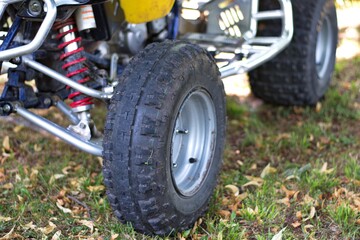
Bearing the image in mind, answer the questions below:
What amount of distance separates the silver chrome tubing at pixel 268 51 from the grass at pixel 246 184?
2.21 ft

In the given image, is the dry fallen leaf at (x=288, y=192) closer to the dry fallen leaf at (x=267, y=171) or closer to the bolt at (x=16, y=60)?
the dry fallen leaf at (x=267, y=171)

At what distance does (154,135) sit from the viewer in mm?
2863

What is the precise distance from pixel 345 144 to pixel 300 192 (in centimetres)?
97

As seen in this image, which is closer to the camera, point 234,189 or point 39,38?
point 39,38

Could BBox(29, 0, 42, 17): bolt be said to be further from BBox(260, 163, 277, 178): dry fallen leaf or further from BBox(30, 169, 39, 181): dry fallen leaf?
BBox(260, 163, 277, 178): dry fallen leaf

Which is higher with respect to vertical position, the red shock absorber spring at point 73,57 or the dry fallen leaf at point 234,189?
the red shock absorber spring at point 73,57

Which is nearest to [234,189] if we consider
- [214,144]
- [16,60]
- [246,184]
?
[246,184]

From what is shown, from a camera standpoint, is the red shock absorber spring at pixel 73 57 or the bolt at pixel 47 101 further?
the bolt at pixel 47 101

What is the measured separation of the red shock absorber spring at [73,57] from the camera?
336 cm

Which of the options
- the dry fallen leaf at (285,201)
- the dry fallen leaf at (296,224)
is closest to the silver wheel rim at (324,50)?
the dry fallen leaf at (285,201)

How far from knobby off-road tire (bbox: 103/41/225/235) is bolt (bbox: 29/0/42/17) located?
1.69ft

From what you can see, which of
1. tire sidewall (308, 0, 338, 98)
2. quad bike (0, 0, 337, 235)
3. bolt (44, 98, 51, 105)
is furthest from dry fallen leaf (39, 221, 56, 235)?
tire sidewall (308, 0, 338, 98)

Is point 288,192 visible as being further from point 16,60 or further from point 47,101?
point 16,60

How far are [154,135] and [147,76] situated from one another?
0.29 meters
